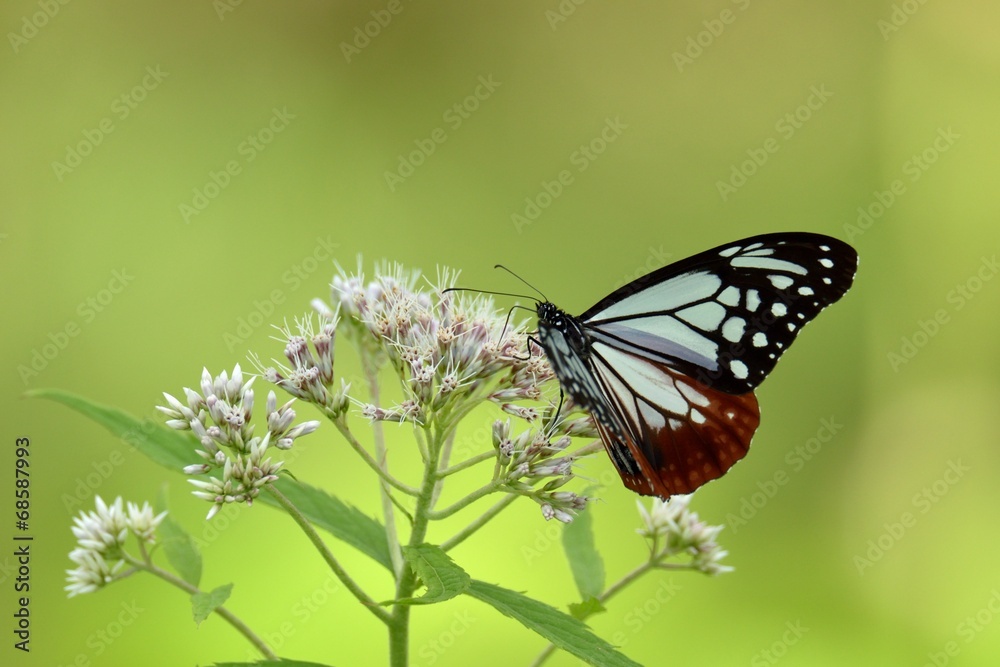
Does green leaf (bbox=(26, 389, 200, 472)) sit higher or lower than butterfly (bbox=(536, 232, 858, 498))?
lower

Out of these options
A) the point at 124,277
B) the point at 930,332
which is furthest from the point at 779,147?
the point at 124,277

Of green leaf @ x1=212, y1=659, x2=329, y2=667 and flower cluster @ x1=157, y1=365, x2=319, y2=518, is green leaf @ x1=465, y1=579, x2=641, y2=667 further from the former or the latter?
flower cluster @ x1=157, y1=365, x2=319, y2=518

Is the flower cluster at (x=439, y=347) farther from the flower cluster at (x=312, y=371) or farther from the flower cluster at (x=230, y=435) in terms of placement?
the flower cluster at (x=230, y=435)

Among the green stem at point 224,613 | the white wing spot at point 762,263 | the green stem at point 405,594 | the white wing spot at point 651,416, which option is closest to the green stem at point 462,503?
the green stem at point 405,594

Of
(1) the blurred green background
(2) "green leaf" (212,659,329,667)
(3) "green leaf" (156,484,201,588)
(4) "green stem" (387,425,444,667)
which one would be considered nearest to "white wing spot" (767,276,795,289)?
(4) "green stem" (387,425,444,667)

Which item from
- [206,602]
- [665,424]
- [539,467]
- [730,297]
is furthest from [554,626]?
[730,297]

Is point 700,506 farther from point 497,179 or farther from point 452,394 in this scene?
point 452,394

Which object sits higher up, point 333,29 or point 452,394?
point 333,29
